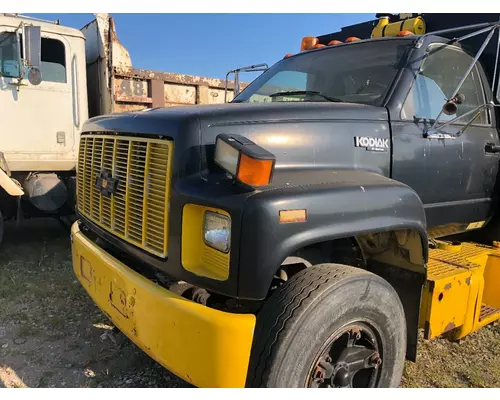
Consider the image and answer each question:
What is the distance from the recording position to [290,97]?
11.3 feet

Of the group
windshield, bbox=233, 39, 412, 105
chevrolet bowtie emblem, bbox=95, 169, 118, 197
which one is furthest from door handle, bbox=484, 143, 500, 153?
chevrolet bowtie emblem, bbox=95, 169, 118, 197

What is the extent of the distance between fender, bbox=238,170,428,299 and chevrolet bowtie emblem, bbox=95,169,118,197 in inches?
42.8

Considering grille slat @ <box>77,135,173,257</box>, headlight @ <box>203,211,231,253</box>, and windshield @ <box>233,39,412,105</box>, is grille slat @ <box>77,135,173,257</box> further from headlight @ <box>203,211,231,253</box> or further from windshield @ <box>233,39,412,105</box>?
windshield @ <box>233,39,412,105</box>

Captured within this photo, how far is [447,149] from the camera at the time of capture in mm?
3184

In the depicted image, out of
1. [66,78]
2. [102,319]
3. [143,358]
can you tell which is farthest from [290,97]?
[66,78]

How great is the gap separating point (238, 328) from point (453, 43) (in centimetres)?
275

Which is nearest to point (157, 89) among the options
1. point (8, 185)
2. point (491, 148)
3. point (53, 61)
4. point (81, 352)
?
point (53, 61)

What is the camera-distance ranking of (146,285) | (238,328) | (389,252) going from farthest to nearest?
1. (389,252)
2. (146,285)
3. (238,328)

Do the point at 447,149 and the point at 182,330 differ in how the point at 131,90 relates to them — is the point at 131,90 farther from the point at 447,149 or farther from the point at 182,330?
the point at 182,330

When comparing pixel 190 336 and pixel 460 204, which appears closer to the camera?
pixel 190 336

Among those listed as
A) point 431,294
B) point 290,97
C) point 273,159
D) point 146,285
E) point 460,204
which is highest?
point 290,97

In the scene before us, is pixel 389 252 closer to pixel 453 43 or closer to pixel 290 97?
pixel 290 97

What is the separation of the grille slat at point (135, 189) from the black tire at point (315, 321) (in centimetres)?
68

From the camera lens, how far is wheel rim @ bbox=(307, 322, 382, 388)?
224 centimetres
